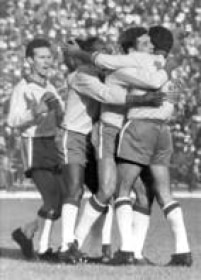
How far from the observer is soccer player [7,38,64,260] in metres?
11.3

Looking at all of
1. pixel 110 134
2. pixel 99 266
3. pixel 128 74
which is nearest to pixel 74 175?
pixel 110 134

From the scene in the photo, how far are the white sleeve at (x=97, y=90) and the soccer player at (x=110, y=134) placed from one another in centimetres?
5

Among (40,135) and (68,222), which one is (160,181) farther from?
(40,135)

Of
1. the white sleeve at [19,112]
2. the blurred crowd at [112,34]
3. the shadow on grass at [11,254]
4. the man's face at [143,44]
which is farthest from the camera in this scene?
the blurred crowd at [112,34]

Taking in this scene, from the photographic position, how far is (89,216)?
10.8 meters

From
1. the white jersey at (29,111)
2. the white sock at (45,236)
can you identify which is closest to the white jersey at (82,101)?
the white jersey at (29,111)

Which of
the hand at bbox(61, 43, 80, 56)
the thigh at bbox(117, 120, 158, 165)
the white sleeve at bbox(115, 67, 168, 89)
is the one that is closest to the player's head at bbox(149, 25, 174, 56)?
the white sleeve at bbox(115, 67, 168, 89)

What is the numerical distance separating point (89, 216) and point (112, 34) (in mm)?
13394

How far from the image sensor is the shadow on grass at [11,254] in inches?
448

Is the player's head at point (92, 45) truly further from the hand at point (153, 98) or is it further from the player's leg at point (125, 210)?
the player's leg at point (125, 210)

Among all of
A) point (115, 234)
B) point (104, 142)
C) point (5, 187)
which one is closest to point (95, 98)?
point (104, 142)

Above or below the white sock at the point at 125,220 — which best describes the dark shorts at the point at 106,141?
above

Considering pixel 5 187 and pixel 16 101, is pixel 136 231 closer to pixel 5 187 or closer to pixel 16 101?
pixel 16 101

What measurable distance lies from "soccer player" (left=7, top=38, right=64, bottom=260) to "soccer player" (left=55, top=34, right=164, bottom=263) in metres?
0.25
